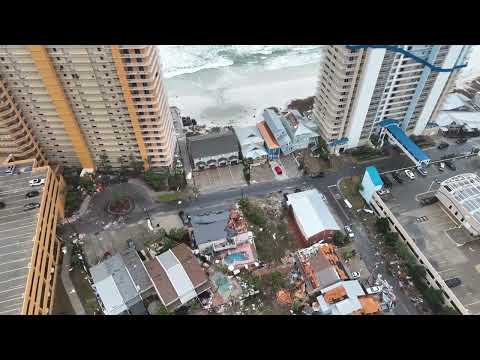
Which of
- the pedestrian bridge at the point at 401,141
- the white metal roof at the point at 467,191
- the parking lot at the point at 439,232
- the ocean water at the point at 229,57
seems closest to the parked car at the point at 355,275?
the parking lot at the point at 439,232

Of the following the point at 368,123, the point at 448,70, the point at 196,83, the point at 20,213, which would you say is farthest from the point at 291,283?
the point at 196,83

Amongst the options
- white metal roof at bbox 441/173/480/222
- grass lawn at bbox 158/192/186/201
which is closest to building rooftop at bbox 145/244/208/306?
grass lawn at bbox 158/192/186/201

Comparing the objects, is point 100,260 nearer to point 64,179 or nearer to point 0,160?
point 64,179

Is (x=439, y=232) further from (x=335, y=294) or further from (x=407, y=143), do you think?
(x=407, y=143)

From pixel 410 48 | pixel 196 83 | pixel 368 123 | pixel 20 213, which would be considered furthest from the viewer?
pixel 196 83

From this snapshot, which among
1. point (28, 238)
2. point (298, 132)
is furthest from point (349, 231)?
point (28, 238)

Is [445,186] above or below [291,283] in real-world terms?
above
